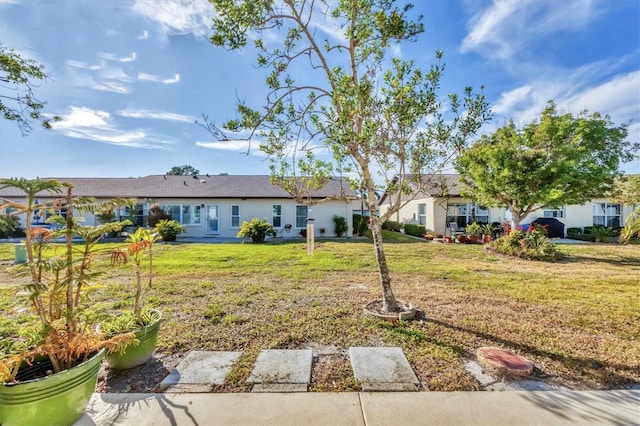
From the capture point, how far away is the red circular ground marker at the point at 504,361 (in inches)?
126

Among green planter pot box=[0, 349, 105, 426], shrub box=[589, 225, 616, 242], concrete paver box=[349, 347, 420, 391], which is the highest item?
shrub box=[589, 225, 616, 242]

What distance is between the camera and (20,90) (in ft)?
21.7

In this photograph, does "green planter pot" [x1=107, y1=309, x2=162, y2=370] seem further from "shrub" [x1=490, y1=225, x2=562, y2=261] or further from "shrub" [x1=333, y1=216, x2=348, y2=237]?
"shrub" [x1=333, y1=216, x2=348, y2=237]

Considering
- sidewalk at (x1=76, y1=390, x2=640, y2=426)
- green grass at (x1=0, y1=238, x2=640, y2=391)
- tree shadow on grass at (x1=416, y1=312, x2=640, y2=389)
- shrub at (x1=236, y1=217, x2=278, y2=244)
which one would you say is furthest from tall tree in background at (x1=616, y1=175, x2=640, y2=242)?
shrub at (x1=236, y1=217, x2=278, y2=244)

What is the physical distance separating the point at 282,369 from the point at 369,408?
112cm

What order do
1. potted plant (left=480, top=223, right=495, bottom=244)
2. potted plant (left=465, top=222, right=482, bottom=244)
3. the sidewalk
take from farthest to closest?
1. potted plant (left=465, top=222, right=482, bottom=244)
2. potted plant (left=480, top=223, right=495, bottom=244)
3. the sidewalk

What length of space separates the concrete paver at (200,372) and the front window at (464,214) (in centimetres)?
1957

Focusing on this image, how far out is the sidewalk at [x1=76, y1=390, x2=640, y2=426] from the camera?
249 cm

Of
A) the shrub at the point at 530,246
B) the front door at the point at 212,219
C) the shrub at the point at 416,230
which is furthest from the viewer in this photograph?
the front door at the point at 212,219

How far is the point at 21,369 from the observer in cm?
258

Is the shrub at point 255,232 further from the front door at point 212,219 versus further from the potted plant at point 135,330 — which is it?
the potted plant at point 135,330

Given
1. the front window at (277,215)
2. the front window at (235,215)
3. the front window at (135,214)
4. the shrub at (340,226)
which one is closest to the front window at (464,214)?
the shrub at (340,226)

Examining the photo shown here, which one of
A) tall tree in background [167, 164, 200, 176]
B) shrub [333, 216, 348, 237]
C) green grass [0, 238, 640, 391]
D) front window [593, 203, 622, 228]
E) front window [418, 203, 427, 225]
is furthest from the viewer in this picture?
tall tree in background [167, 164, 200, 176]

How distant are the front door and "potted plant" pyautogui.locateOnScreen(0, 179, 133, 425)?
1788cm
